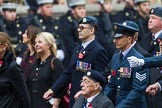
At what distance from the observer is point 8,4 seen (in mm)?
14547

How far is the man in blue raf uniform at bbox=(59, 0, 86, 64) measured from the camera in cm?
1452

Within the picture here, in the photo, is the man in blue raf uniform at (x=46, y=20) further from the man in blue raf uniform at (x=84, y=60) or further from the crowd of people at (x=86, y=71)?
the man in blue raf uniform at (x=84, y=60)

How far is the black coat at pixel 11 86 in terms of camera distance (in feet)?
29.2

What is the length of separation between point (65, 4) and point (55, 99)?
6.34 metres

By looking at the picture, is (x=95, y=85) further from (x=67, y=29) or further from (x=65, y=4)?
(x=65, y=4)

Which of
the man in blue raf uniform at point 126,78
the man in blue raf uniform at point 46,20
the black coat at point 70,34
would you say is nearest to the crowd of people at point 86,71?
the man in blue raf uniform at point 126,78

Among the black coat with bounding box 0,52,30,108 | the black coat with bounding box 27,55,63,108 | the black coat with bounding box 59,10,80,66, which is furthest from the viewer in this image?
the black coat with bounding box 59,10,80,66

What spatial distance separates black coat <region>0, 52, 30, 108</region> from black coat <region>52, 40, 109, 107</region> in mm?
1296

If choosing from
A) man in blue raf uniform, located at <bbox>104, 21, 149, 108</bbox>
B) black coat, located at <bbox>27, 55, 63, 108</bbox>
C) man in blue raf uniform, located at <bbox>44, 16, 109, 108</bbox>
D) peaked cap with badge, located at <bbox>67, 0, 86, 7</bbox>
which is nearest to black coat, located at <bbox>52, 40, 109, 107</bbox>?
man in blue raf uniform, located at <bbox>44, 16, 109, 108</bbox>

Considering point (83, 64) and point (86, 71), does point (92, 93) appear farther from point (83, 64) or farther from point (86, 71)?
point (83, 64)

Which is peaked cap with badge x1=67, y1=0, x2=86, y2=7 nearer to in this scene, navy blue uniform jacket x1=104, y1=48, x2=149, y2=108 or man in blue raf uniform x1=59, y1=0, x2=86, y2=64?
man in blue raf uniform x1=59, y1=0, x2=86, y2=64

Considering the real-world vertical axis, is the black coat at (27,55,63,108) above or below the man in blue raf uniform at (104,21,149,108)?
below

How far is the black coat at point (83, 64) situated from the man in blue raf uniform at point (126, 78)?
2.62ft

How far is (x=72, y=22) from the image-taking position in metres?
14.7
